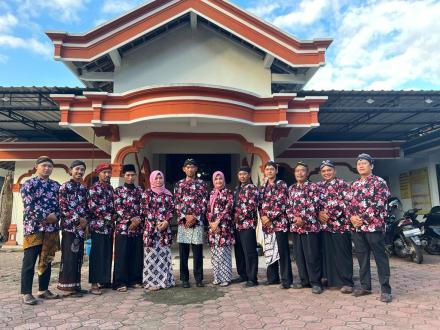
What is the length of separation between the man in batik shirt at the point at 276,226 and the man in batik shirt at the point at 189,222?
823 millimetres

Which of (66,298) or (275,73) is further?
(275,73)

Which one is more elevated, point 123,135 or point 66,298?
point 123,135

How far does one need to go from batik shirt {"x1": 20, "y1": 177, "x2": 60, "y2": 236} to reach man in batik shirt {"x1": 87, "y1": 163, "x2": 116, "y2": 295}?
16.6 inches

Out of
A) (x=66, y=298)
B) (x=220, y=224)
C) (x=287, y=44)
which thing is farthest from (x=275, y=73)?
(x=66, y=298)

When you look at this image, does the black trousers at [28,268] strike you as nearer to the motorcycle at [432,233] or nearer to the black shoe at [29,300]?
the black shoe at [29,300]

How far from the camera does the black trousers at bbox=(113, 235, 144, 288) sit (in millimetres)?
4156

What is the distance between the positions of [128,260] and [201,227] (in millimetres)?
1014

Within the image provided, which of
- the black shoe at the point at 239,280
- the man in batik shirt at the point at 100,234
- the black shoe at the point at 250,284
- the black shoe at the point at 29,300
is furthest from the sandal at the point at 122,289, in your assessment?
the black shoe at the point at 250,284

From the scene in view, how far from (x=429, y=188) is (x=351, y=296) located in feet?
23.5

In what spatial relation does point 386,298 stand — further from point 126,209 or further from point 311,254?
point 126,209

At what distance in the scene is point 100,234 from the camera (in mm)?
4082

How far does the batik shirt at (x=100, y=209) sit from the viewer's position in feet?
13.3

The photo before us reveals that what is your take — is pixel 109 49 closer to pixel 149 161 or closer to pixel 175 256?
pixel 149 161

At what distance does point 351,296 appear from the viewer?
374 centimetres
